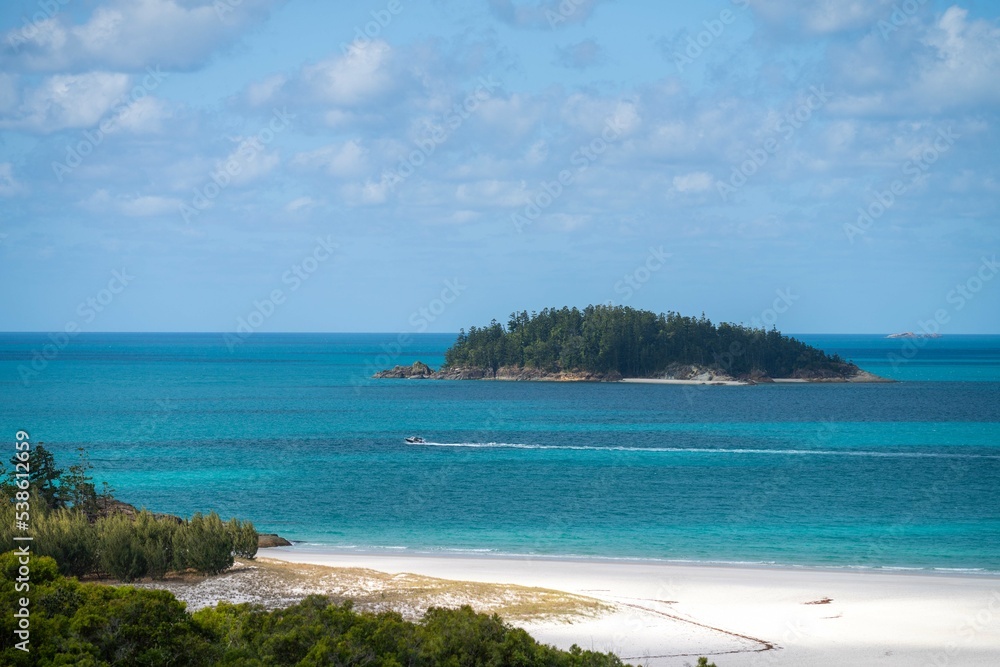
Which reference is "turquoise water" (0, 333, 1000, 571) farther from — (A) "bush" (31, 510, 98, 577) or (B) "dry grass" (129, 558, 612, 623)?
(A) "bush" (31, 510, 98, 577)

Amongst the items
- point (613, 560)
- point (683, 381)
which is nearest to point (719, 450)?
point (613, 560)

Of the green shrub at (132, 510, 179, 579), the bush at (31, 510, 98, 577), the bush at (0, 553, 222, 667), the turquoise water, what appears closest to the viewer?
the bush at (0, 553, 222, 667)

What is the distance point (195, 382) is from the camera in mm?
148875

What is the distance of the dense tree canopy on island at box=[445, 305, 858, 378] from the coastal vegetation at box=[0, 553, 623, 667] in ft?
481

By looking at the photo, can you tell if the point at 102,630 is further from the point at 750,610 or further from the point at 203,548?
the point at 750,610

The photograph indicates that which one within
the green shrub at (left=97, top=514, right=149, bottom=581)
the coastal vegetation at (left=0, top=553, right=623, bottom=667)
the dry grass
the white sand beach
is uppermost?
the white sand beach

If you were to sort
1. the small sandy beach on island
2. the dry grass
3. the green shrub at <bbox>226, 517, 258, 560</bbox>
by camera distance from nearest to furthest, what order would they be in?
the small sandy beach on island, the dry grass, the green shrub at <bbox>226, 517, 258, 560</bbox>

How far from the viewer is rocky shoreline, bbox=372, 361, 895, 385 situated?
156250 millimetres

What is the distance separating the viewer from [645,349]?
164250mm

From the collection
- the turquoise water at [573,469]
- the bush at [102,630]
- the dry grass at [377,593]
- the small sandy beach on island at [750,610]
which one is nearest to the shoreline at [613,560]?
the small sandy beach on island at [750,610]

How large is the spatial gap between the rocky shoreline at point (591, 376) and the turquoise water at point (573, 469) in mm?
35502

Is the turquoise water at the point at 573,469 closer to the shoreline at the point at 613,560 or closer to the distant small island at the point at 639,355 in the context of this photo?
the shoreline at the point at 613,560

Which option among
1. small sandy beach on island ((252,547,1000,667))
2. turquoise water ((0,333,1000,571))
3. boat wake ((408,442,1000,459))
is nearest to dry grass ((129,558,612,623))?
small sandy beach on island ((252,547,1000,667))

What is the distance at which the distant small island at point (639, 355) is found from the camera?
525 feet
